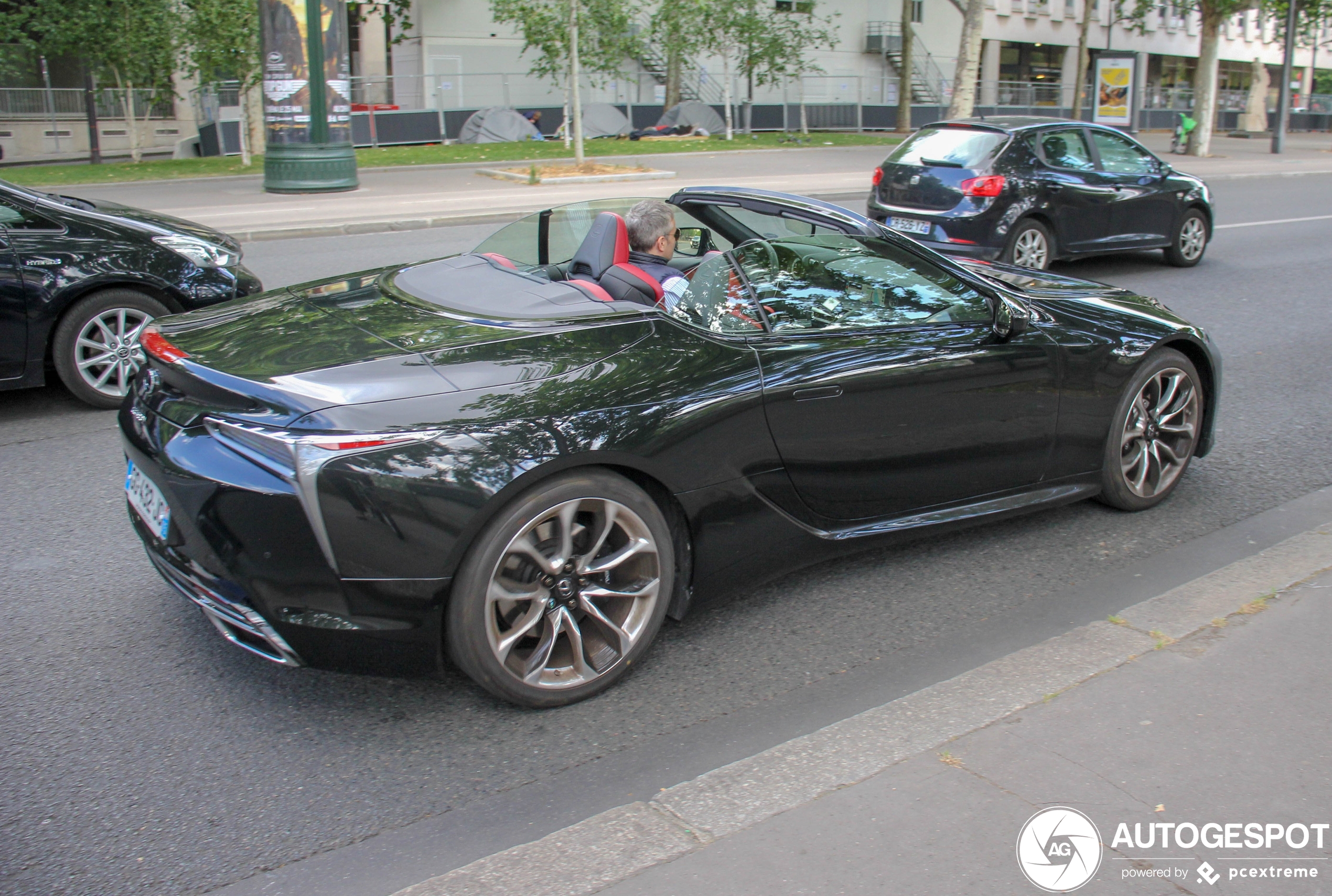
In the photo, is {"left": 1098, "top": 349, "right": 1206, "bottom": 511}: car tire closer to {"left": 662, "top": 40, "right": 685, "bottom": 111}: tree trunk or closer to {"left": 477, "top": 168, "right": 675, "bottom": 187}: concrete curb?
{"left": 477, "top": 168, "right": 675, "bottom": 187}: concrete curb

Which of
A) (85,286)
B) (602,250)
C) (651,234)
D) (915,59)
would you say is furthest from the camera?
(915,59)

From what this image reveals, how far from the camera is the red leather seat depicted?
4.14 meters

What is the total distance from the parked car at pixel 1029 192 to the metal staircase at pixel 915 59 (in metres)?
35.9

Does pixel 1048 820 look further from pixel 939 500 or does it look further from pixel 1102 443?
pixel 1102 443

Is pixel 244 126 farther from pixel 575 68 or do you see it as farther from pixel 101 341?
pixel 101 341

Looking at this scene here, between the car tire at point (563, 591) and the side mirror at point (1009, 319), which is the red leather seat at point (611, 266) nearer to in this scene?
the car tire at point (563, 591)

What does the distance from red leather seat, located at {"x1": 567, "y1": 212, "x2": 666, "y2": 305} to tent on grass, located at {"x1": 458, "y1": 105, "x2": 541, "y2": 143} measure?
2866 centimetres

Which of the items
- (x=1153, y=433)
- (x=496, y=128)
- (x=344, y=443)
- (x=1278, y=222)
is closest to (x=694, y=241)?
(x=1153, y=433)

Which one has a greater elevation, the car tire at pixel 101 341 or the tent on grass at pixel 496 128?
the tent on grass at pixel 496 128

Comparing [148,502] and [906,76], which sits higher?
[906,76]

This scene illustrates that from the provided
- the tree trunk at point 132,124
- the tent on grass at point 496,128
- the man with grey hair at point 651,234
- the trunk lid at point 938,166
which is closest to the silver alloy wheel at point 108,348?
the man with grey hair at point 651,234

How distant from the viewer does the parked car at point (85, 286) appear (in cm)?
588

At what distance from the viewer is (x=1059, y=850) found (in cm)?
265

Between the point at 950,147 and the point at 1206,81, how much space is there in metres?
28.8
